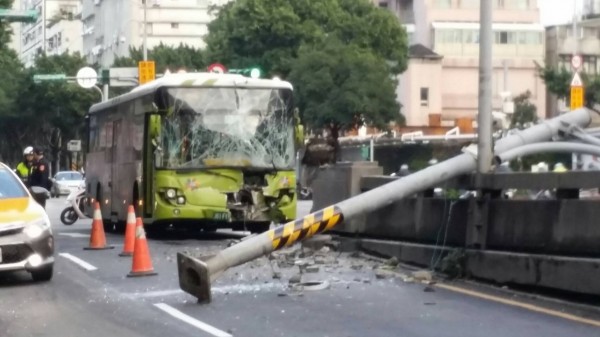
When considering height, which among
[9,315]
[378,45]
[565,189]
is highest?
[378,45]

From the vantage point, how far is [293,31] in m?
69.9

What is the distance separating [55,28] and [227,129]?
12756 cm

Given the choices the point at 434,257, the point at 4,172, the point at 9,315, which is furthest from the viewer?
the point at 4,172

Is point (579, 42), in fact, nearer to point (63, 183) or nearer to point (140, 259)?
point (63, 183)

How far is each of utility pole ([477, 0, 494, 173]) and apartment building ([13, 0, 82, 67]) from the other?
388 ft

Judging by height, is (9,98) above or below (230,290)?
above

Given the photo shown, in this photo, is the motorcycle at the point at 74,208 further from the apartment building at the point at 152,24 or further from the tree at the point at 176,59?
the apartment building at the point at 152,24

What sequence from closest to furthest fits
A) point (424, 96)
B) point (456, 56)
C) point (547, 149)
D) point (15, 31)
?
point (547, 149) < point (15, 31) < point (424, 96) < point (456, 56)

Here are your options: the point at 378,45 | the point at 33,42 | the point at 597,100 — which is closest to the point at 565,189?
the point at 597,100

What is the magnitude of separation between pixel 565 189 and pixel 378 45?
60.3 metres

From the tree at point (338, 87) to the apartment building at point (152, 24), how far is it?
1775 inches

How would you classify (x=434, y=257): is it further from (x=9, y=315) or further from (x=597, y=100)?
(x=597, y=100)

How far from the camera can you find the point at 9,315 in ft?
43.3

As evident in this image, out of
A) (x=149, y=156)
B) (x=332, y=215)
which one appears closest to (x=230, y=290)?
(x=332, y=215)
